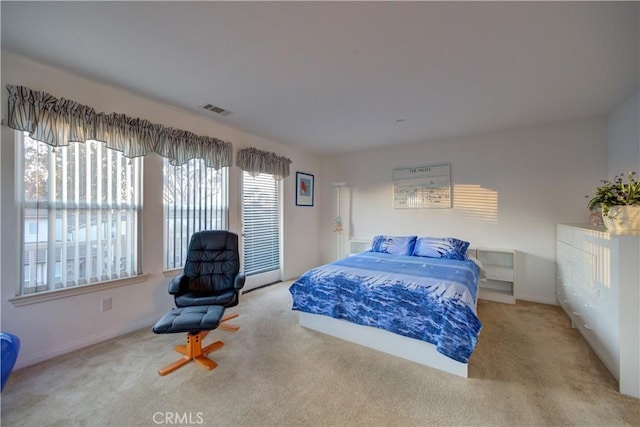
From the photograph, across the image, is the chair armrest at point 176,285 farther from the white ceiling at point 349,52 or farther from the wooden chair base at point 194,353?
the white ceiling at point 349,52

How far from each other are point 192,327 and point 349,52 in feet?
8.00

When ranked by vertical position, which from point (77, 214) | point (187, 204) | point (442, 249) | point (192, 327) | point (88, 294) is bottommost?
point (192, 327)

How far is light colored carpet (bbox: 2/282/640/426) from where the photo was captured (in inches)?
61.2

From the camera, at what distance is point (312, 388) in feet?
5.94

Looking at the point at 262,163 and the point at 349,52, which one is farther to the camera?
the point at 262,163

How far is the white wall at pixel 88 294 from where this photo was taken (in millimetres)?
1985

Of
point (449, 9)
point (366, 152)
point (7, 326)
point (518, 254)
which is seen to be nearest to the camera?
point (449, 9)

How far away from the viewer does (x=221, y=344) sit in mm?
2383

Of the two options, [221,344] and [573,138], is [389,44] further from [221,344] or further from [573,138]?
[573,138]

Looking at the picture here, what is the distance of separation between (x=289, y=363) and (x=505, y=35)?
9.63 feet

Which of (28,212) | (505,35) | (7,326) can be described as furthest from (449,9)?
(7,326)

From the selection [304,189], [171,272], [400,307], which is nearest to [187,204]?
[171,272]

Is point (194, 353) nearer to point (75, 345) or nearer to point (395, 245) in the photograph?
point (75, 345)

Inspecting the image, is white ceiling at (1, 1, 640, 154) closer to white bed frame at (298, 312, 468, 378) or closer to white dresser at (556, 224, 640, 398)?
white dresser at (556, 224, 640, 398)
